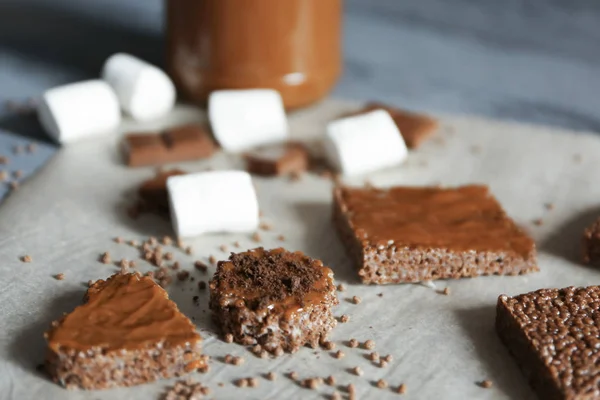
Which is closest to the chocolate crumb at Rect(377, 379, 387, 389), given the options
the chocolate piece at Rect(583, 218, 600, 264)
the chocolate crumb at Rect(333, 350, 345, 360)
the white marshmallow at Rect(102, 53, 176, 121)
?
the chocolate crumb at Rect(333, 350, 345, 360)

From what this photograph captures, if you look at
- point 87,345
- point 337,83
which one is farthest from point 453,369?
point 337,83

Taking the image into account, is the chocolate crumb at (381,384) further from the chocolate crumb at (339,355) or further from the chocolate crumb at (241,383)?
the chocolate crumb at (241,383)

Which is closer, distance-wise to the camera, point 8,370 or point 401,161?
point 8,370

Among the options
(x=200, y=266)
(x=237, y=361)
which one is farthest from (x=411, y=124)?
(x=237, y=361)

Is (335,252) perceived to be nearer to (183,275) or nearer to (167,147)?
(183,275)

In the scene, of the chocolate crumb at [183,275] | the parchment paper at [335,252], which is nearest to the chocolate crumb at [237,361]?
the parchment paper at [335,252]

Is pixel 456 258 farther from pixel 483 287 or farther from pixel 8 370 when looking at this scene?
pixel 8 370
